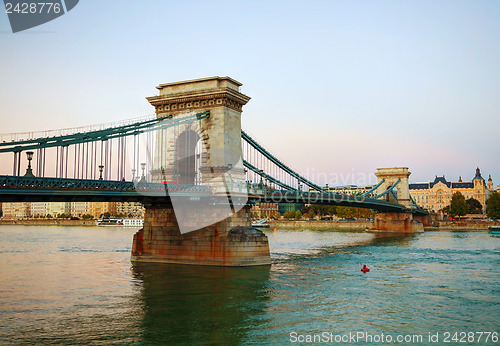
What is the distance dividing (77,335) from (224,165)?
18053 mm

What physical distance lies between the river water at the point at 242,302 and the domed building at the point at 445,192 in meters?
141

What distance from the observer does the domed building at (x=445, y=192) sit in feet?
550

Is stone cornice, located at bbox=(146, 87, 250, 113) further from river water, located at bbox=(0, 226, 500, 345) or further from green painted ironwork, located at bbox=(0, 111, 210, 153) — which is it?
river water, located at bbox=(0, 226, 500, 345)

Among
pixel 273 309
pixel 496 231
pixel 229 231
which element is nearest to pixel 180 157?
pixel 229 231

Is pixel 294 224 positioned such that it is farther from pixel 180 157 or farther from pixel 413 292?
pixel 413 292

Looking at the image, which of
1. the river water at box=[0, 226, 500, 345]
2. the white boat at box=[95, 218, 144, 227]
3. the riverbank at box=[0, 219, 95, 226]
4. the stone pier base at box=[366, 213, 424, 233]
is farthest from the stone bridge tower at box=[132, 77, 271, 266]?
the riverbank at box=[0, 219, 95, 226]

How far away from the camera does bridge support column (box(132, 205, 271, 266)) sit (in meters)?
31.8

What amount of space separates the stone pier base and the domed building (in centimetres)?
7673

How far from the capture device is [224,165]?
3334 centimetres

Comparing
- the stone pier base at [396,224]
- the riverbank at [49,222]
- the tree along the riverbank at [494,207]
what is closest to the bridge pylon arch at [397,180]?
the stone pier base at [396,224]

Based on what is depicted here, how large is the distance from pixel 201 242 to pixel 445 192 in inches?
6068

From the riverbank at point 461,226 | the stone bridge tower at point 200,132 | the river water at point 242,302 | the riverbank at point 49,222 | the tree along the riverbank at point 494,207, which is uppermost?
the stone bridge tower at point 200,132

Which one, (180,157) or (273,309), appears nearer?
(273,309)

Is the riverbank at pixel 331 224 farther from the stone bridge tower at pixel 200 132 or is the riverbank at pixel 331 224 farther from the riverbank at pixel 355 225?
the stone bridge tower at pixel 200 132
